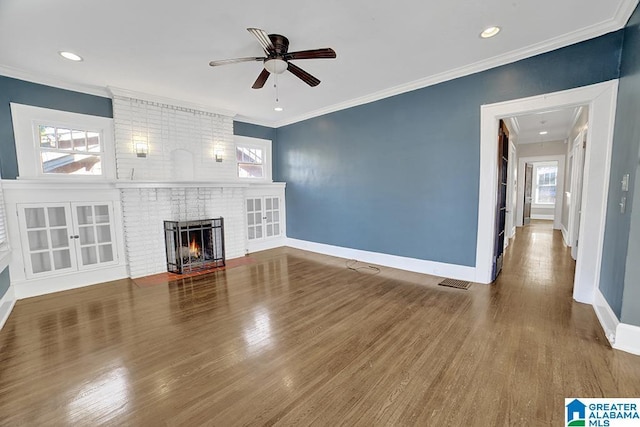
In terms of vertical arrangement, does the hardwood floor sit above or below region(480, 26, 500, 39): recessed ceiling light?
below

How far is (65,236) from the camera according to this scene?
393cm

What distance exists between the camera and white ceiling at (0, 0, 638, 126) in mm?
2377

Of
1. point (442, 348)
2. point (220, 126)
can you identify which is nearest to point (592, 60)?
point (442, 348)

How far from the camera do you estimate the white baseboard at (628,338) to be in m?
2.14

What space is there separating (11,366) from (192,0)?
134 inches

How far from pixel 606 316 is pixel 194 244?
18.6ft

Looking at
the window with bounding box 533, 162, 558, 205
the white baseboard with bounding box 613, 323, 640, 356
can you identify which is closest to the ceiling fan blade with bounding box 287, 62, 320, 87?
the white baseboard with bounding box 613, 323, 640, 356

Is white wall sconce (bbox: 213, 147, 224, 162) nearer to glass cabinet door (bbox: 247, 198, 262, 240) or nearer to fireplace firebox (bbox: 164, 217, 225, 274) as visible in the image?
glass cabinet door (bbox: 247, 198, 262, 240)

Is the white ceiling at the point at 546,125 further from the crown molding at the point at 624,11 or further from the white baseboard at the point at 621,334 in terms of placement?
the white baseboard at the point at 621,334

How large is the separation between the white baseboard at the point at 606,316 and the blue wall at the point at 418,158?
1275 mm

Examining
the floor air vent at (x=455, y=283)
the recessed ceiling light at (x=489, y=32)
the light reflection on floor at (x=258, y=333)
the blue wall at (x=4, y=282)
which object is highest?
the recessed ceiling light at (x=489, y=32)

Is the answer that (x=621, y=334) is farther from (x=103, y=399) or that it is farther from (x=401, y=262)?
(x=103, y=399)

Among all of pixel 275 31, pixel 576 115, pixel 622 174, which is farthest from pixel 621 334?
pixel 576 115

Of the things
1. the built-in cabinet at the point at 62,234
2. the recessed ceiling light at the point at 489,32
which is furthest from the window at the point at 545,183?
the built-in cabinet at the point at 62,234
